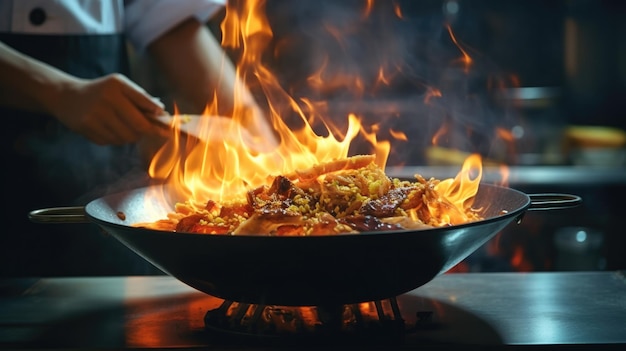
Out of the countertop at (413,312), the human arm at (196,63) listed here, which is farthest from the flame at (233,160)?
the human arm at (196,63)

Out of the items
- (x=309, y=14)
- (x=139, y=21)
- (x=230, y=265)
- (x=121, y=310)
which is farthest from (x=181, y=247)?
(x=309, y=14)

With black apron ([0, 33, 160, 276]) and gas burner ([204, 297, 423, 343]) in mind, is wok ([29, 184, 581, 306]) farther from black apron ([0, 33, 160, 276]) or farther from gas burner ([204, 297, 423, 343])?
black apron ([0, 33, 160, 276])

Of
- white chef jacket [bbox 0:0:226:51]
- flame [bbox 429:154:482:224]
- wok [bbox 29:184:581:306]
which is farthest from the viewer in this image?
white chef jacket [bbox 0:0:226:51]

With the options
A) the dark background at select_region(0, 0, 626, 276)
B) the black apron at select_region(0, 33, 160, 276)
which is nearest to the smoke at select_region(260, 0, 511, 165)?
the dark background at select_region(0, 0, 626, 276)

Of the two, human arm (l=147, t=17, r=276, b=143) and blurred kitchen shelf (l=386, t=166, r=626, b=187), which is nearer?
human arm (l=147, t=17, r=276, b=143)

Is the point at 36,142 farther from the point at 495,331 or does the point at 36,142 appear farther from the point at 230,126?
the point at 495,331
